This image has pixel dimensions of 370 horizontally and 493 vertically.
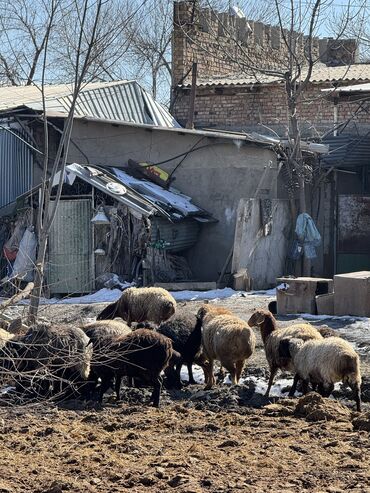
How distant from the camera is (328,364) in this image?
11.2 m

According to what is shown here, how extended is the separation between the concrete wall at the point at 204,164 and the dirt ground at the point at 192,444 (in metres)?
10.6

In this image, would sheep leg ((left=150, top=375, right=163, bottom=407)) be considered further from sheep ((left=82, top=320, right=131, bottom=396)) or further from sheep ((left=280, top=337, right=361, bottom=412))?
sheep ((left=280, top=337, right=361, bottom=412))

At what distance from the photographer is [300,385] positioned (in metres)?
12.5

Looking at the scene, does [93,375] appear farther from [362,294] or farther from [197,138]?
[197,138]

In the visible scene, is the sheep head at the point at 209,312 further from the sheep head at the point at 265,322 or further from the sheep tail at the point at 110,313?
the sheep tail at the point at 110,313

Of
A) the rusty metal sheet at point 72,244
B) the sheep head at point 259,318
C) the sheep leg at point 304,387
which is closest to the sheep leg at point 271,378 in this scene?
the sheep leg at point 304,387

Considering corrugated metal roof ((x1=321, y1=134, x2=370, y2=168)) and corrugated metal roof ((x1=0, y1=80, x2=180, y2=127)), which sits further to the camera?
corrugated metal roof ((x1=0, y1=80, x2=180, y2=127))

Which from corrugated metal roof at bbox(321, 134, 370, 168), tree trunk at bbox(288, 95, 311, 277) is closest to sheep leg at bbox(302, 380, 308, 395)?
tree trunk at bbox(288, 95, 311, 277)

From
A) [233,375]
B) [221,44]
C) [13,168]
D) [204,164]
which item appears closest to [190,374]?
[233,375]

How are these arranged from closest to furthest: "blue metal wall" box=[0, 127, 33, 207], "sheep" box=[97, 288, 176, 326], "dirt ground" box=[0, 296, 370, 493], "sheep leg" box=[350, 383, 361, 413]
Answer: "dirt ground" box=[0, 296, 370, 493] → "sheep leg" box=[350, 383, 361, 413] → "sheep" box=[97, 288, 176, 326] → "blue metal wall" box=[0, 127, 33, 207]

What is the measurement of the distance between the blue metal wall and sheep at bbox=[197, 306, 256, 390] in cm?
1233

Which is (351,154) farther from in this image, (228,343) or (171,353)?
(171,353)

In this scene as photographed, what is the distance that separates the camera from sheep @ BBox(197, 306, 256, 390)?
40.8 feet

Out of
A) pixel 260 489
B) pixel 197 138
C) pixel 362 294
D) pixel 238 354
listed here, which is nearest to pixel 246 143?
pixel 197 138
